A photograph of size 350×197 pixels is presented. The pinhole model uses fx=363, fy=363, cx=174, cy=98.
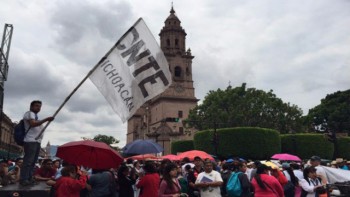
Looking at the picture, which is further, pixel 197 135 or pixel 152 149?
pixel 197 135

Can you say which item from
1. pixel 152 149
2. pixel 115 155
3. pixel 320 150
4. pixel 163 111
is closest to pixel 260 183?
pixel 115 155

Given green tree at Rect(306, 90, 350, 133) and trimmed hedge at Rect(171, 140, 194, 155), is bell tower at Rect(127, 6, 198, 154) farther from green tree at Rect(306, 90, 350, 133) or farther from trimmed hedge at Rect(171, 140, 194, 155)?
green tree at Rect(306, 90, 350, 133)

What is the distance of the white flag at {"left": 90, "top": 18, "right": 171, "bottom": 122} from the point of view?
7020 mm

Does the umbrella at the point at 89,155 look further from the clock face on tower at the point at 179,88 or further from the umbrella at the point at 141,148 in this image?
the clock face on tower at the point at 179,88

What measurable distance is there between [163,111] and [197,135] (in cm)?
2783

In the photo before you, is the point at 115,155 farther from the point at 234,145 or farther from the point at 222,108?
the point at 222,108

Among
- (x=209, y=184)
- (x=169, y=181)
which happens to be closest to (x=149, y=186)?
(x=169, y=181)

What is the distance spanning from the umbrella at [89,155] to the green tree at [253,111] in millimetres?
38438

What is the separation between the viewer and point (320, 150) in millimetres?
38125

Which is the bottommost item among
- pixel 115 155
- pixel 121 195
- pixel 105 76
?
pixel 121 195

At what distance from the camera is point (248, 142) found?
119 feet

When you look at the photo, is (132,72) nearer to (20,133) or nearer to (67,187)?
(20,133)

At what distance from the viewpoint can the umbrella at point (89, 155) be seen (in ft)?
22.9

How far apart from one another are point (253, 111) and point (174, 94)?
2568cm
